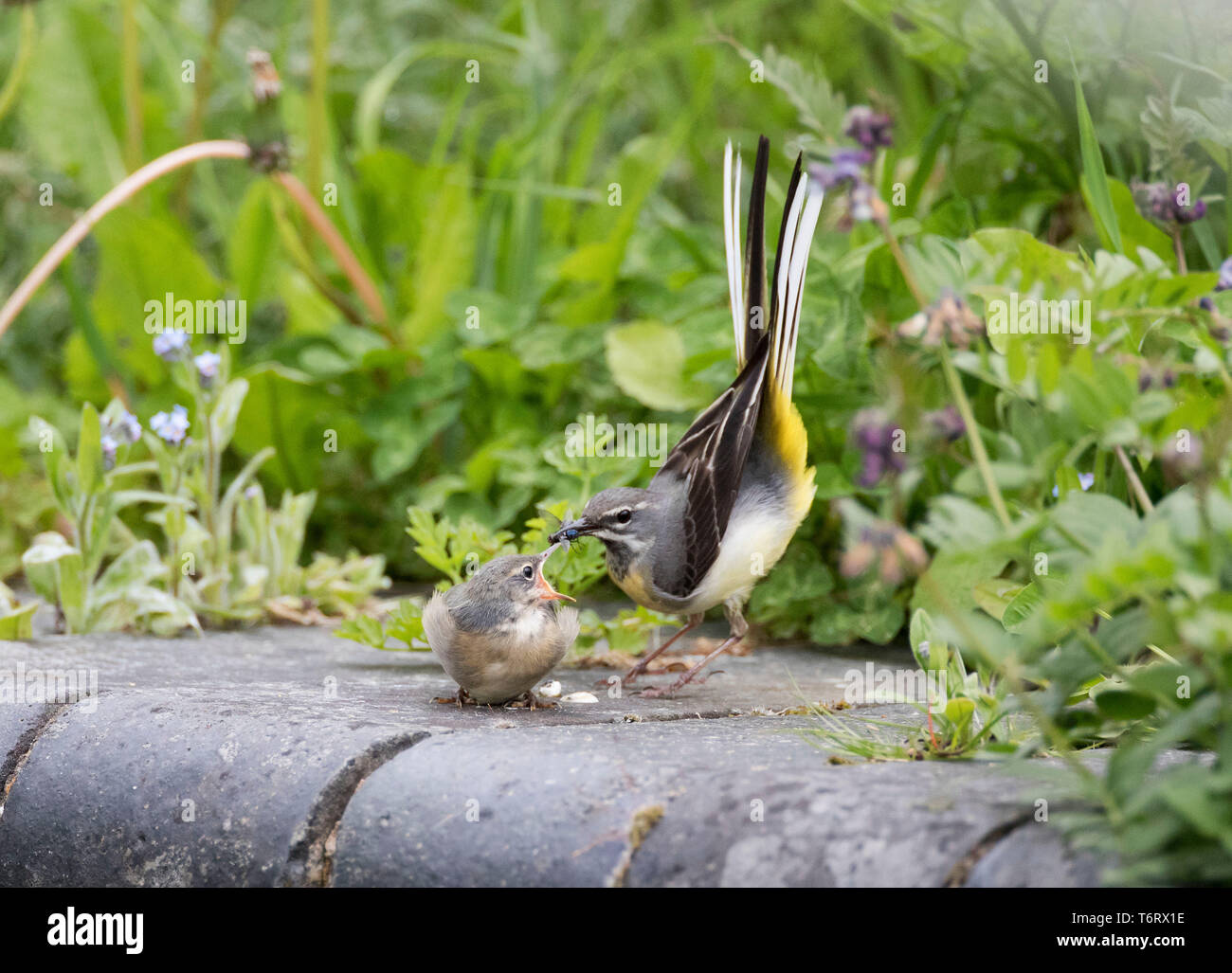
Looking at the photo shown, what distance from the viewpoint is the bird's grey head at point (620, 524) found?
2.88 m

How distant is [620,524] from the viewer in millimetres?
2887

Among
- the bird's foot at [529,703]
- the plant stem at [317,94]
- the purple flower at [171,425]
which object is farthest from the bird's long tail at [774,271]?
the plant stem at [317,94]

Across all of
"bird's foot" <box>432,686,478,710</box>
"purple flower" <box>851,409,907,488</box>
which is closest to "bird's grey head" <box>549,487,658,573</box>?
"bird's foot" <box>432,686,478,710</box>

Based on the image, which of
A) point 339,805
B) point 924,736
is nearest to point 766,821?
point 924,736

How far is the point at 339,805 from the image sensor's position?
6.75 ft

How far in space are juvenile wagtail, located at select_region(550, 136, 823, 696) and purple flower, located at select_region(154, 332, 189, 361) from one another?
124 centimetres

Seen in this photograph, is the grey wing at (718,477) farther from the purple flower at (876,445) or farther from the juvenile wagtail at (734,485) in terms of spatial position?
the purple flower at (876,445)

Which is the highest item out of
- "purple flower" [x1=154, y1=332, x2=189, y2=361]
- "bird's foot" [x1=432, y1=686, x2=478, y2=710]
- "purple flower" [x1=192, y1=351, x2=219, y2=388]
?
"purple flower" [x1=154, y1=332, x2=189, y2=361]

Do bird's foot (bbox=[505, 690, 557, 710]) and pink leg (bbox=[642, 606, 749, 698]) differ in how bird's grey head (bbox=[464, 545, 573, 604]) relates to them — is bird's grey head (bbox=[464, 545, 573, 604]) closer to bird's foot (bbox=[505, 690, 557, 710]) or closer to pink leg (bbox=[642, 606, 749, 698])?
bird's foot (bbox=[505, 690, 557, 710])

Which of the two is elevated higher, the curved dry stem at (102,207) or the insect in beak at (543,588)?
the curved dry stem at (102,207)

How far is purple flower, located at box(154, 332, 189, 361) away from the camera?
11.1 feet

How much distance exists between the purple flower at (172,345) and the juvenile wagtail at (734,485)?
1.24 meters

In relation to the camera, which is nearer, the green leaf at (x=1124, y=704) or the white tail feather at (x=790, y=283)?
the green leaf at (x=1124, y=704)

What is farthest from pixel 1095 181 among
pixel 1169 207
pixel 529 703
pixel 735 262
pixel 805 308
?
pixel 529 703
